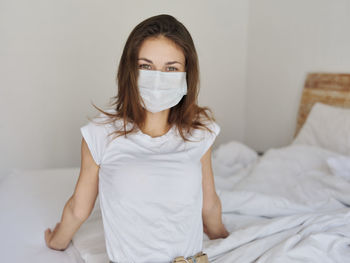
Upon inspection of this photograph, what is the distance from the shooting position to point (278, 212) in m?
1.46

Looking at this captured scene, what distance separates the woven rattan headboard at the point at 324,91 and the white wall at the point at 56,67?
116 cm

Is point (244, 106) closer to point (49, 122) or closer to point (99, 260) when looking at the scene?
point (49, 122)

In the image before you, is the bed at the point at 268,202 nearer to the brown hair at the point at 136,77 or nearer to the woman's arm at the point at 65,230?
the woman's arm at the point at 65,230

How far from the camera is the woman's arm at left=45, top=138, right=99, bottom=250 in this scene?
102 cm

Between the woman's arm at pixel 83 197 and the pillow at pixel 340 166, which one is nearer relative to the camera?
the woman's arm at pixel 83 197

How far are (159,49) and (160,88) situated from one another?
0.38 feet

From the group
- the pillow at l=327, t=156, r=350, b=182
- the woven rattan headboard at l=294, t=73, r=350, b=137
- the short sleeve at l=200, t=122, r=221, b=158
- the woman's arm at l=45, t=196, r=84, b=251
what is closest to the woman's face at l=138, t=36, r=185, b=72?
the short sleeve at l=200, t=122, r=221, b=158

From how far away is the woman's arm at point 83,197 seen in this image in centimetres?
102

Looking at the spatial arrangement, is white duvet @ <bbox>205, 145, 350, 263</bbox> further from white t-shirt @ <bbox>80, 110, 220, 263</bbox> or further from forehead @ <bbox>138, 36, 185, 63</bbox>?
forehead @ <bbox>138, 36, 185, 63</bbox>

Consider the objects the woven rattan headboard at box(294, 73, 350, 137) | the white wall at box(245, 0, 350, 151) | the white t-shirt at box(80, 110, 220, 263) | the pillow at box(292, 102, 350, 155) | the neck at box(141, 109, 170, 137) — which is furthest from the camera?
the white wall at box(245, 0, 350, 151)

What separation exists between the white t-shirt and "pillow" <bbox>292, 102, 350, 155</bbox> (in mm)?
1283

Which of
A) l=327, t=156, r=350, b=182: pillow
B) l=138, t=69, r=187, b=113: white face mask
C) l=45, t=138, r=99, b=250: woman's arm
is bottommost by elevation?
l=327, t=156, r=350, b=182: pillow

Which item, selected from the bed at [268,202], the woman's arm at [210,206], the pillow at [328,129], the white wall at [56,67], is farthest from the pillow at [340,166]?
the white wall at [56,67]

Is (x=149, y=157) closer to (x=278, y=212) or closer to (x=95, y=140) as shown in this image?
(x=95, y=140)
